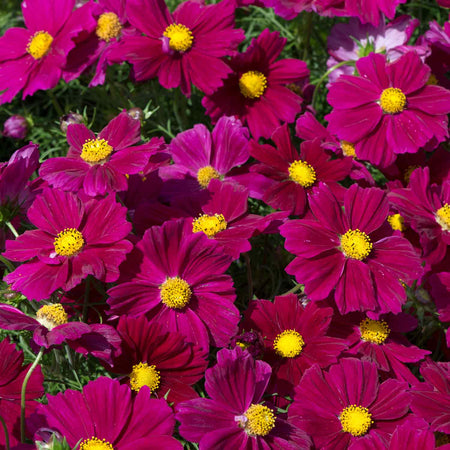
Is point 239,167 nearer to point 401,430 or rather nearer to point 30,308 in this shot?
point 30,308

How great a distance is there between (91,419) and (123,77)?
1.04 meters

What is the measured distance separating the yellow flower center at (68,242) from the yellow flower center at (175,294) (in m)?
0.14

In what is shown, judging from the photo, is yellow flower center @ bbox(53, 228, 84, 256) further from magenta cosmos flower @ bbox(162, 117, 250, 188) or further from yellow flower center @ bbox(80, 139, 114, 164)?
magenta cosmos flower @ bbox(162, 117, 250, 188)

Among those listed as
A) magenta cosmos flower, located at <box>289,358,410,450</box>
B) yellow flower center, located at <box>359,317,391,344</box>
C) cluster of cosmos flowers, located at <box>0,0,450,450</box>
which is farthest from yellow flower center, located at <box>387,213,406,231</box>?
magenta cosmos flower, located at <box>289,358,410,450</box>

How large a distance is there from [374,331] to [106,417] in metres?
0.44

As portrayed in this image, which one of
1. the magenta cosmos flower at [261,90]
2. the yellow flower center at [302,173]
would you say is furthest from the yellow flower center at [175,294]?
the magenta cosmos flower at [261,90]

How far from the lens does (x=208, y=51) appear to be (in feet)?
4.50

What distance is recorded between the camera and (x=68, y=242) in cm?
105

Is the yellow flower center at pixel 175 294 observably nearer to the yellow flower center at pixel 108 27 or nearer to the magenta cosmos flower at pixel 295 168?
the magenta cosmos flower at pixel 295 168

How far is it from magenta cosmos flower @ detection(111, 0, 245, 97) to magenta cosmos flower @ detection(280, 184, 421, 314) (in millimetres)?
348

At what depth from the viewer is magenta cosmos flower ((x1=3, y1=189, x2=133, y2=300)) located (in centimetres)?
100

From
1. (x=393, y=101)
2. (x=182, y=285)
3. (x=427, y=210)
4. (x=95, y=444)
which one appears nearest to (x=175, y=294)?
(x=182, y=285)

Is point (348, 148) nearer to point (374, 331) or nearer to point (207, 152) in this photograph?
point (207, 152)

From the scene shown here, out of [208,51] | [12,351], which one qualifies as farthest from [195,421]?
[208,51]
